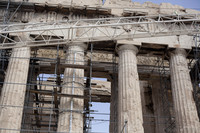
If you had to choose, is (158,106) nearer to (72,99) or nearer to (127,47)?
(127,47)

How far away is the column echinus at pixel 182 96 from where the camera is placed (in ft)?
65.5

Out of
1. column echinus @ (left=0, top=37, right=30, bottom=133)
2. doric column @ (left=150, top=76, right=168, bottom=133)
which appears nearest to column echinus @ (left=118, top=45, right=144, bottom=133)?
doric column @ (left=150, top=76, right=168, bottom=133)

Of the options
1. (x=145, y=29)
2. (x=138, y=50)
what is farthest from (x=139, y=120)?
(x=145, y=29)

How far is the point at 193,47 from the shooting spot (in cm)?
2336

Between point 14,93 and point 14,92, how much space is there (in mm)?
75

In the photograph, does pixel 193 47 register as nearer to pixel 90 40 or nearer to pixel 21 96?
pixel 90 40

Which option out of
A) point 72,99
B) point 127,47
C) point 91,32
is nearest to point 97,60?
point 91,32

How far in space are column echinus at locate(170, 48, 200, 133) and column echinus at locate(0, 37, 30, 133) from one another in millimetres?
9950

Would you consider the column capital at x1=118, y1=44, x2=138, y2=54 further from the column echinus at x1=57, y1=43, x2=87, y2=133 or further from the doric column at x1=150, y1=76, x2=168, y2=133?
the doric column at x1=150, y1=76, x2=168, y2=133

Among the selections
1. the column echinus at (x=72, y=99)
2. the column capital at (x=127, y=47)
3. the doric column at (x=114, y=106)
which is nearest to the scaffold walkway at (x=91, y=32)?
the column capital at (x=127, y=47)

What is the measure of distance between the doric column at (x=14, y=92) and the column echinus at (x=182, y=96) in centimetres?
996

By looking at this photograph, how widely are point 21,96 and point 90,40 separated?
5.83m

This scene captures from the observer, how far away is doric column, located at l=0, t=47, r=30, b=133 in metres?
18.5

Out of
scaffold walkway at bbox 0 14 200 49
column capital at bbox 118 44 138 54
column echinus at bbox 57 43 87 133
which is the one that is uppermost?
scaffold walkway at bbox 0 14 200 49
